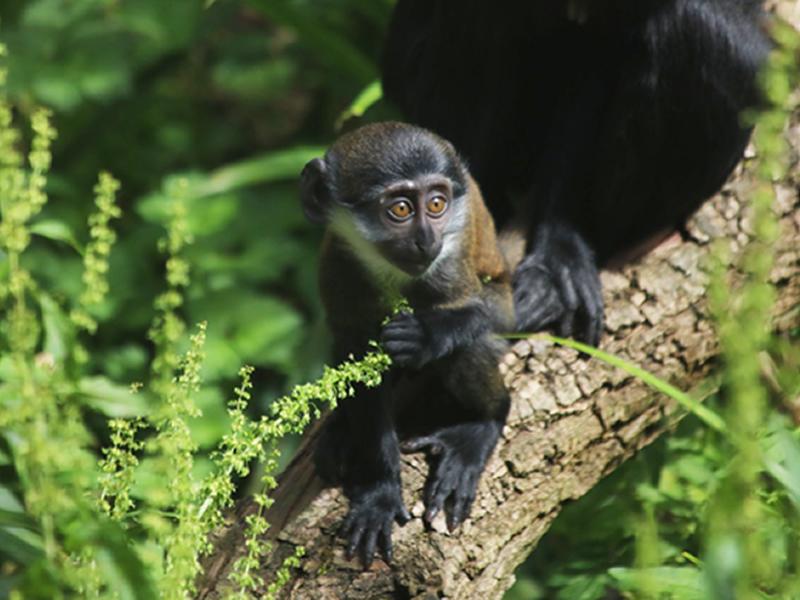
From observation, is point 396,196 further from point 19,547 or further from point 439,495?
point 19,547

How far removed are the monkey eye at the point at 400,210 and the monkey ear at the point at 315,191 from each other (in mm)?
218

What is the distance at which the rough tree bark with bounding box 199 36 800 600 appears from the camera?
10.1 feet

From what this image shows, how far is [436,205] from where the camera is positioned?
3350 mm

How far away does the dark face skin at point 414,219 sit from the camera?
130 inches

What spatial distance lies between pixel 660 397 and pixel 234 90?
3.94 meters

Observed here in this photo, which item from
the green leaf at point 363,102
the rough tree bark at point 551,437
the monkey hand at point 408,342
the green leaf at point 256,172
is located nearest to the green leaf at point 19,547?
the rough tree bark at point 551,437

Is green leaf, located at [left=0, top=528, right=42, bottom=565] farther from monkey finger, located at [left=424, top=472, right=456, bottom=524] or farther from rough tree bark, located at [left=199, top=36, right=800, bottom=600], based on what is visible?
monkey finger, located at [left=424, top=472, right=456, bottom=524]

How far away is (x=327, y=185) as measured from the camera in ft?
11.5

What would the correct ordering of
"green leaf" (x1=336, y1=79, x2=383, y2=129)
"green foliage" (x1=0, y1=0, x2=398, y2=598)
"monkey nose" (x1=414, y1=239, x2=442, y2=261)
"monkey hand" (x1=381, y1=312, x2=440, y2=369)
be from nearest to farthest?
"green foliage" (x1=0, y1=0, x2=398, y2=598), "monkey hand" (x1=381, y1=312, x2=440, y2=369), "monkey nose" (x1=414, y1=239, x2=442, y2=261), "green leaf" (x1=336, y1=79, x2=383, y2=129)

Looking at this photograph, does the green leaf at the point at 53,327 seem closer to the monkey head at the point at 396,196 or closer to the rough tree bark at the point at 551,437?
the rough tree bark at the point at 551,437

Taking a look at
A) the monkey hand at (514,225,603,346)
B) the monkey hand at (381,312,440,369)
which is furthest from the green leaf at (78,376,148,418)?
the monkey hand at (514,225,603,346)

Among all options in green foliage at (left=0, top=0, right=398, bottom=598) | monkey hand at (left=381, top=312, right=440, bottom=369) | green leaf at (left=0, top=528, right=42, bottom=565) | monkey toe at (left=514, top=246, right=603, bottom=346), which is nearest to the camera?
green foliage at (left=0, top=0, right=398, bottom=598)

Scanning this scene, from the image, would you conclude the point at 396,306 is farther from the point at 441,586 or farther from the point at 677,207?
the point at 677,207

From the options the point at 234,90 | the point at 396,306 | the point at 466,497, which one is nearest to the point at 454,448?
the point at 466,497
